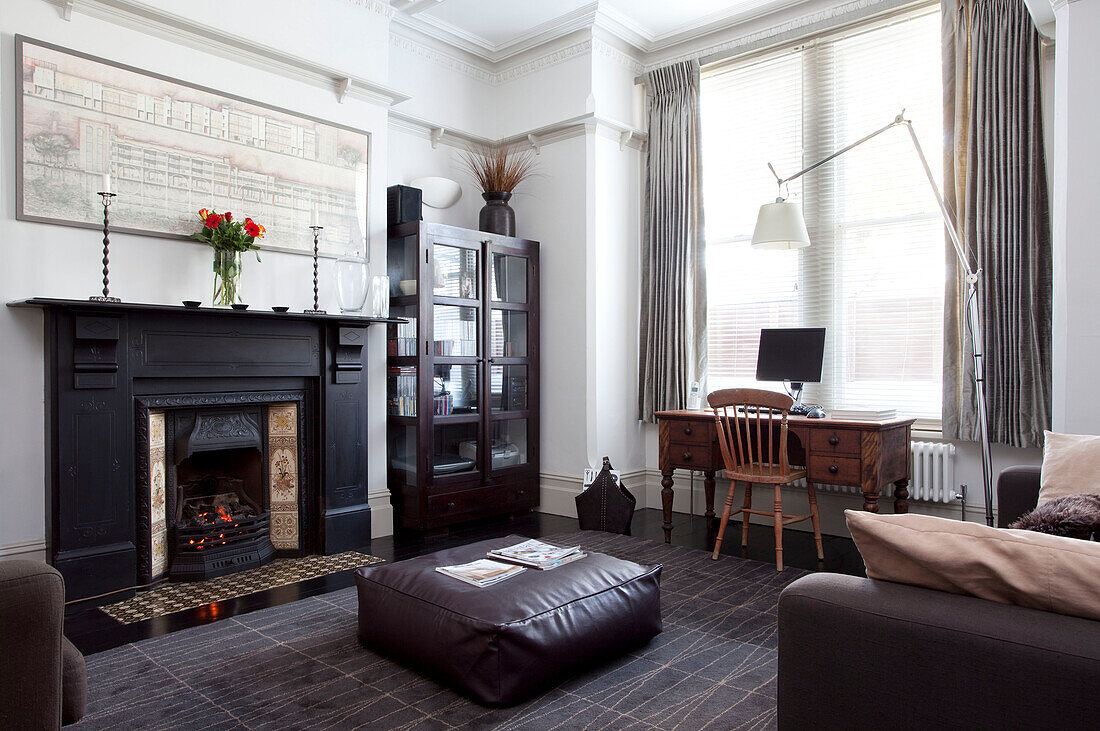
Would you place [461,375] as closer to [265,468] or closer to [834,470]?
[265,468]

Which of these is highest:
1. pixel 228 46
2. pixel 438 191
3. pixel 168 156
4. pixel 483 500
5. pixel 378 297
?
pixel 228 46

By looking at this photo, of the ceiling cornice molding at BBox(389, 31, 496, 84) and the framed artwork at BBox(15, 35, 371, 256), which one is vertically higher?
the ceiling cornice molding at BBox(389, 31, 496, 84)

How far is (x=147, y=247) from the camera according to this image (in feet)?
11.0

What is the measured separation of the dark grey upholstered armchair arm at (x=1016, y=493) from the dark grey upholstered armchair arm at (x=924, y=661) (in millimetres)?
1660

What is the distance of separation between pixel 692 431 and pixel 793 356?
2.47ft

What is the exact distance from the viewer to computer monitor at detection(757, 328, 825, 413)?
412 cm

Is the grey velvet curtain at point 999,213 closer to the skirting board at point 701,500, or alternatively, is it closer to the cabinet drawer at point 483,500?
the skirting board at point 701,500

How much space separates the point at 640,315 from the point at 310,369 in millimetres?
2362

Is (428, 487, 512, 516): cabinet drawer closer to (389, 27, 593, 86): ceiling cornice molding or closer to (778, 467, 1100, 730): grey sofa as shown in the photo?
(389, 27, 593, 86): ceiling cornice molding

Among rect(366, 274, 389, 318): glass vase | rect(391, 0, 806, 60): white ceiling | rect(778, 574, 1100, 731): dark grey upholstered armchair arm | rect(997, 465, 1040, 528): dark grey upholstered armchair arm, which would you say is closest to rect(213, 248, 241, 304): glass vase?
rect(366, 274, 389, 318): glass vase

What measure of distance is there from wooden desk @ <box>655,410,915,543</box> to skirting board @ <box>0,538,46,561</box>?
303 centimetres

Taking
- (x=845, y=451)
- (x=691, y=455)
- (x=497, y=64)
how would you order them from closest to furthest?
1. (x=845, y=451)
2. (x=691, y=455)
3. (x=497, y=64)

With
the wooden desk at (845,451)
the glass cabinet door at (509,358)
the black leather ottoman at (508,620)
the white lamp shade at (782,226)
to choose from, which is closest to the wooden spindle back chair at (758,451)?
the wooden desk at (845,451)

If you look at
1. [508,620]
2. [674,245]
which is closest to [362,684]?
[508,620]
